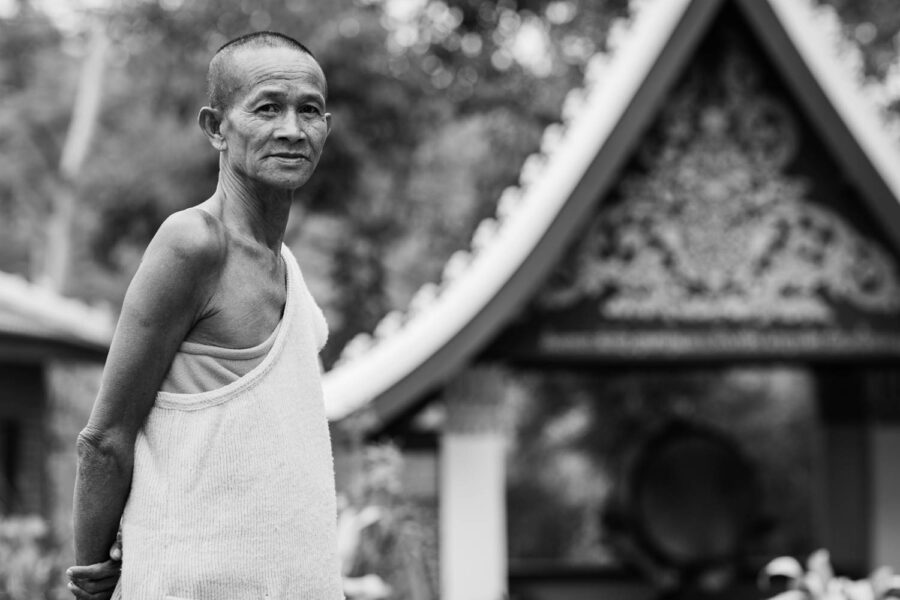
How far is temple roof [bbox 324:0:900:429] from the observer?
7137 mm

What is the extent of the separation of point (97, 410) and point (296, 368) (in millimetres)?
336

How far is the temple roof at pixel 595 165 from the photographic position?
714 cm

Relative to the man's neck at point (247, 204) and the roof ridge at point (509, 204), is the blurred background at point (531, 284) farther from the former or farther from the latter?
the man's neck at point (247, 204)

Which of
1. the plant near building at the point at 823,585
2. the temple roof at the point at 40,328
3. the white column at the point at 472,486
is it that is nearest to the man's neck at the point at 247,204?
the plant near building at the point at 823,585

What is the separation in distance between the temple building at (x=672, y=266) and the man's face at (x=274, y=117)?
4.26 metres

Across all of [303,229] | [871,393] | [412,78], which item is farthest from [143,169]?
[871,393]

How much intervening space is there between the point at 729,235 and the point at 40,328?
20.3 ft

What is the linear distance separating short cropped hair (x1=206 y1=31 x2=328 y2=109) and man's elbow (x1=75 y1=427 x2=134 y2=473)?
0.56 m

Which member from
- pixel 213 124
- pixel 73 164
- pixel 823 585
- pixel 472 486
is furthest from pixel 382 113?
pixel 213 124

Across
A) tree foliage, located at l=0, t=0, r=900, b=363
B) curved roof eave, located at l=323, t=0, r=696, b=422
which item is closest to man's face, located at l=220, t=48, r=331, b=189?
curved roof eave, located at l=323, t=0, r=696, b=422

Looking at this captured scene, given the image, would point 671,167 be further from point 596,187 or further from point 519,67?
point 519,67

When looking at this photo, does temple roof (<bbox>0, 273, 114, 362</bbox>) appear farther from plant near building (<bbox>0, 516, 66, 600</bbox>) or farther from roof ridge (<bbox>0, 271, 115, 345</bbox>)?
plant near building (<bbox>0, 516, 66, 600</bbox>)

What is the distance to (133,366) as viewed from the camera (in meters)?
2.38

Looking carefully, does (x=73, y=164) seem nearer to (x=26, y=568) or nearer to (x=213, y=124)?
(x=26, y=568)
